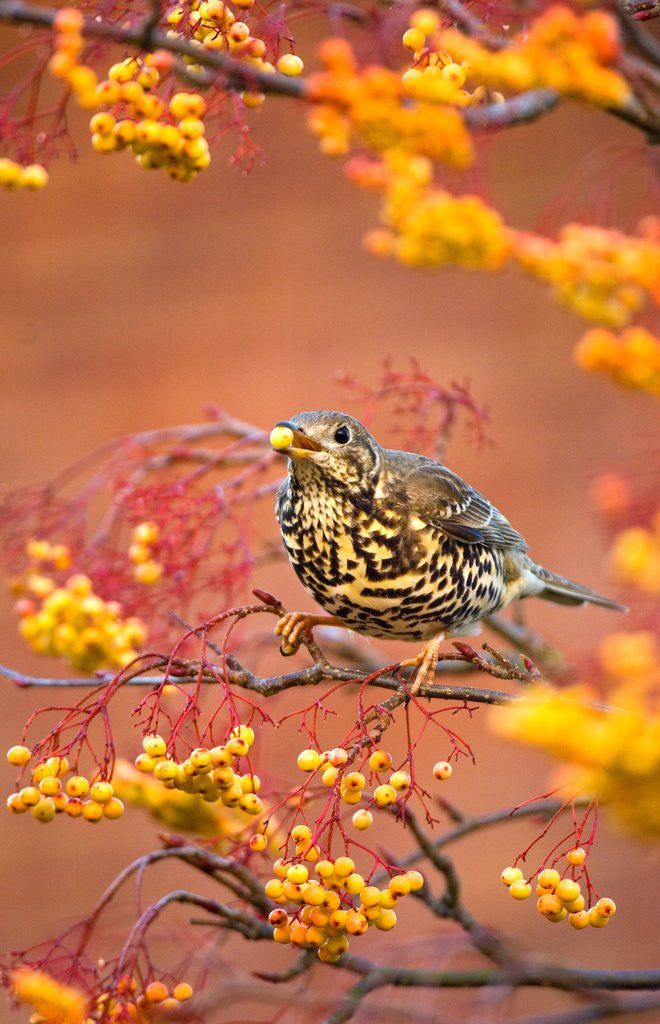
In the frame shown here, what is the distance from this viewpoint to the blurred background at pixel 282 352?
3949mm

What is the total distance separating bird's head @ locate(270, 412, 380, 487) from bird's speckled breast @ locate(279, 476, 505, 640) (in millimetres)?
38

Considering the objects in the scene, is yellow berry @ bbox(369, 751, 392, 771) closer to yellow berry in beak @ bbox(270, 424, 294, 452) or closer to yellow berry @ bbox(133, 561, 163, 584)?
yellow berry in beak @ bbox(270, 424, 294, 452)

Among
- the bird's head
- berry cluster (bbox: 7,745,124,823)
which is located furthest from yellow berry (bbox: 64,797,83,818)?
the bird's head

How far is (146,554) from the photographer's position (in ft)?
7.95

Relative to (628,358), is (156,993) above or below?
below

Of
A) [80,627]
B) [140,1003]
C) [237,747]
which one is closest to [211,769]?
[237,747]

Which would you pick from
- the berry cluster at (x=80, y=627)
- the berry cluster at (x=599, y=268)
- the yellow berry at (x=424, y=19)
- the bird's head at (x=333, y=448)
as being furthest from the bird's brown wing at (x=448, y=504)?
the berry cluster at (x=599, y=268)

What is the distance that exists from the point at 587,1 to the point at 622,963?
350 centimetres

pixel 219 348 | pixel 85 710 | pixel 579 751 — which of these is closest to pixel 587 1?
pixel 579 751

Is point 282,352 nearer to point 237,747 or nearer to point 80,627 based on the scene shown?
point 80,627

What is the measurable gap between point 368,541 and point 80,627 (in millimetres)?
570

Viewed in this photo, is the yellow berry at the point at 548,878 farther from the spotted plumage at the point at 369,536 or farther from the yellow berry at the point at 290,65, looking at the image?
the yellow berry at the point at 290,65

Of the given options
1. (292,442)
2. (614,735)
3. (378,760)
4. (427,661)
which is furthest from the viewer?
(427,661)

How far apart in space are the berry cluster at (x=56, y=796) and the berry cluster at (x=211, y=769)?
63 mm
